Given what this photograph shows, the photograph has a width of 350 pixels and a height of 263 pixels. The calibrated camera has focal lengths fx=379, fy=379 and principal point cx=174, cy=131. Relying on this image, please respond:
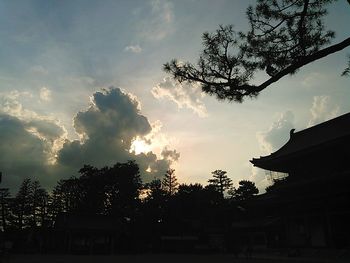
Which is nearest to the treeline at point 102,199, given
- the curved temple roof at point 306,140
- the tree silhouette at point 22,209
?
the tree silhouette at point 22,209

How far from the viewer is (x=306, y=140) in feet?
84.3

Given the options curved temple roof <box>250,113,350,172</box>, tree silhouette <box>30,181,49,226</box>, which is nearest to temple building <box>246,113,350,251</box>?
curved temple roof <box>250,113,350,172</box>

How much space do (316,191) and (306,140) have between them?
6.16 metres

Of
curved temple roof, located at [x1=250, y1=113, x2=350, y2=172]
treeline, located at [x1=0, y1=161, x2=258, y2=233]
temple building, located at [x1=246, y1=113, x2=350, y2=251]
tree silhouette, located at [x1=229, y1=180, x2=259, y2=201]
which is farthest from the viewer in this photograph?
tree silhouette, located at [x1=229, y1=180, x2=259, y2=201]

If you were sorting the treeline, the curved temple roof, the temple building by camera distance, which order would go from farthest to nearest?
the treeline < the curved temple roof < the temple building

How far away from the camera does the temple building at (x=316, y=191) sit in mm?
19234

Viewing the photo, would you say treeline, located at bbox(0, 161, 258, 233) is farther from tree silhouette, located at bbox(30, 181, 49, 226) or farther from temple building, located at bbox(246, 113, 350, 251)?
temple building, located at bbox(246, 113, 350, 251)

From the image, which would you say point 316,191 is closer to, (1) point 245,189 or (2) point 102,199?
(2) point 102,199

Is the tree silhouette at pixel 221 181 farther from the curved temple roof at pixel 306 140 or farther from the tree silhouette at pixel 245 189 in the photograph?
the curved temple roof at pixel 306 140

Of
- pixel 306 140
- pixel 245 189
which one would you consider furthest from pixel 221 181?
pixel 306 140

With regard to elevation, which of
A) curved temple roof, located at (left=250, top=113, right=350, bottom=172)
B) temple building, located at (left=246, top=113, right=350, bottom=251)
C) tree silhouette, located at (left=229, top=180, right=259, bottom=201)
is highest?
tree silhouette, located at (left=229, top=180, right=259, bottom=201)

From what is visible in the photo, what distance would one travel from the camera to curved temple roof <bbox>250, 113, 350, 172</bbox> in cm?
2277

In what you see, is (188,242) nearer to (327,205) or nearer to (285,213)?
(285,213)

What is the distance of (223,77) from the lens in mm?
9156
